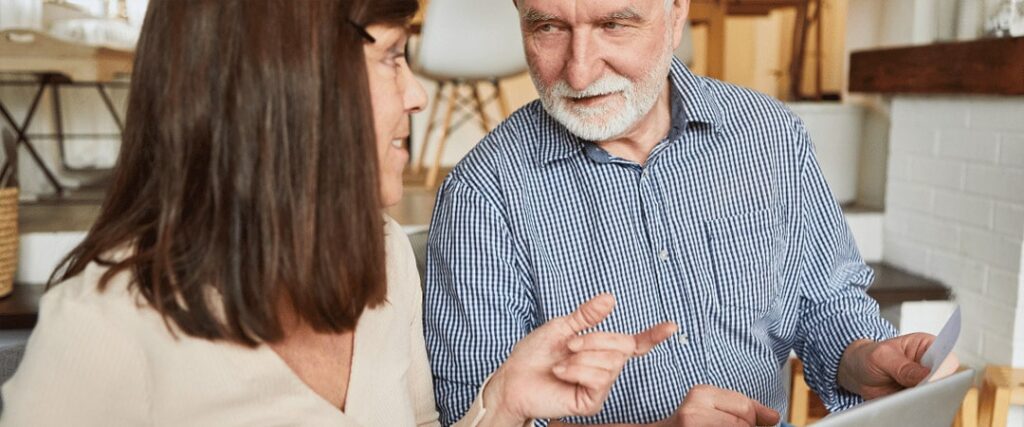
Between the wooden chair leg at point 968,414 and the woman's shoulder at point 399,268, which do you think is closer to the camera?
the woman's shoulder at point 399,268

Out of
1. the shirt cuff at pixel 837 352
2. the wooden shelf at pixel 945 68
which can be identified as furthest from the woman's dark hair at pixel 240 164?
the wooden shelf at pixel 945 68

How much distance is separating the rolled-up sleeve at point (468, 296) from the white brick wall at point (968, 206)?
1316 millimetres

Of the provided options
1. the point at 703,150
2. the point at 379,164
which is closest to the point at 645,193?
the point at 703,150

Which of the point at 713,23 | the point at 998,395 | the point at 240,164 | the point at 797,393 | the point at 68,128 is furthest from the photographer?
the point at 713,23

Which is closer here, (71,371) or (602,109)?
(71,371)

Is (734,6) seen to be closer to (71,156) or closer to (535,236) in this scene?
(71,156)

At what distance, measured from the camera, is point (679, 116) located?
141 cm

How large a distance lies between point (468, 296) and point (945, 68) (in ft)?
4.94

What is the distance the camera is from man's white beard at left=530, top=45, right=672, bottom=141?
130 cm

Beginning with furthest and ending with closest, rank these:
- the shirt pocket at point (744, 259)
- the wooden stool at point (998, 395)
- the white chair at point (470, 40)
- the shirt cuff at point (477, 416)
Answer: the white chair at point (470, 40), the wooden stool at point (998, 395), the shirt pocket at point (744, 259), the shirt cuff at point (477, 416)

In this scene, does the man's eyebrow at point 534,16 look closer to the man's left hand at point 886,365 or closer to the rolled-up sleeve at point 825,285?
the rolled-up sleeve at point 825,285

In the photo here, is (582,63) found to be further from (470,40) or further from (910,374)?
(470,40)

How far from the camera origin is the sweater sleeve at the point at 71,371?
2.39 ft

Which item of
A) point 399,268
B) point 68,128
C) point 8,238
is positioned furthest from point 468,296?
point 68,128
